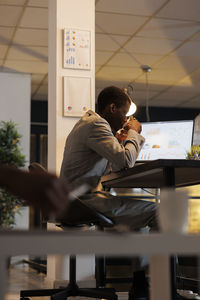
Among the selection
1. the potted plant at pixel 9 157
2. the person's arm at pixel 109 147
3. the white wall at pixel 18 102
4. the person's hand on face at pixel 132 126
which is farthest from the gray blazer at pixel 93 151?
the white wall at pixel 18 102

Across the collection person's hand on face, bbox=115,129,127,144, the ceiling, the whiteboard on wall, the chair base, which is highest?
the ceiling

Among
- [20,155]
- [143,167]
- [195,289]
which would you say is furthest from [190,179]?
[20,155]

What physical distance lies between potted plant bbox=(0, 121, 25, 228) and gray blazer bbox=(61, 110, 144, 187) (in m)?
3.80

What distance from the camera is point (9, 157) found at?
6234 mm

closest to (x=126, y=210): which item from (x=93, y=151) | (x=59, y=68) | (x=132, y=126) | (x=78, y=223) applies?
(x=78, y=223)

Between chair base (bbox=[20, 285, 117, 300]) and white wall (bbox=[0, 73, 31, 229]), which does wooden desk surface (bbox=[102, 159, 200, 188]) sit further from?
white wall (bbox=[0, 73, 31, 229])

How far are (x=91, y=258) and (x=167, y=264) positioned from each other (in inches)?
108

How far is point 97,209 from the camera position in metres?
2.27

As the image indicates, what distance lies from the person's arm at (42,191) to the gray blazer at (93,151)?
5.17ft

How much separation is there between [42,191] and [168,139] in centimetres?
316

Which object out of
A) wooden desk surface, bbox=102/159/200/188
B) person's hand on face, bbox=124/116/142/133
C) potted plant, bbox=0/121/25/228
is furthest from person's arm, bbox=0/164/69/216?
potted plant, bbox=0/121/25/228

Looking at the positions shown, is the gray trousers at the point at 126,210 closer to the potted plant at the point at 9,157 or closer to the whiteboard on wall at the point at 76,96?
the whiteboard on wall at the point at 76,96

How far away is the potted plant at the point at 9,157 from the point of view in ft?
20.0

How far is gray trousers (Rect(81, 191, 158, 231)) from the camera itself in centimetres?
227
